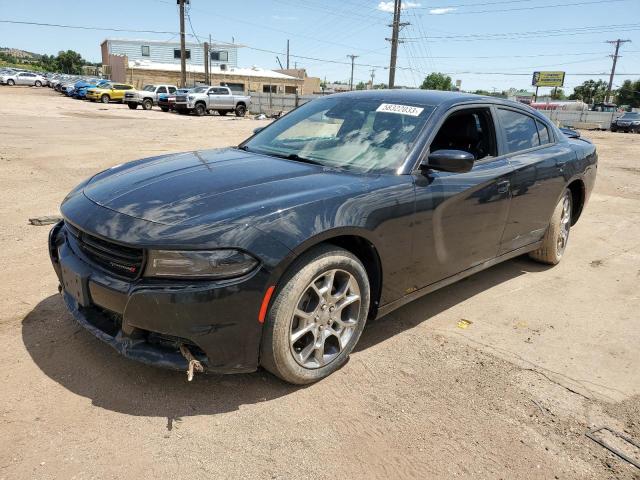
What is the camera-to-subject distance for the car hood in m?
2.49

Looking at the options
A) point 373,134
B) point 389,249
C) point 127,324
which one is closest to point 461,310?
point 389,249

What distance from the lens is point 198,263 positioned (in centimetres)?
231

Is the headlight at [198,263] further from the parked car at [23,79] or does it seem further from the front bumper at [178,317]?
the parked car at [23,79]

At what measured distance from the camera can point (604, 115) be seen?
38.9 metres

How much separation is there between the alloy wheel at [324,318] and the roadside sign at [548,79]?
3191 inches

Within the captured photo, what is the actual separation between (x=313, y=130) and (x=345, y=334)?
1667 mm

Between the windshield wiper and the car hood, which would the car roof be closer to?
the windshield wiper

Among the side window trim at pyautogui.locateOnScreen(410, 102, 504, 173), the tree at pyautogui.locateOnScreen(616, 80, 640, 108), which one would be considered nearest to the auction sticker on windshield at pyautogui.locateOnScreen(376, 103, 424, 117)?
the side window trim at pyautogui.locateOnScreen(410, 102, 504, 173)

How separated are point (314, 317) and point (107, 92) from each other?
3920cm

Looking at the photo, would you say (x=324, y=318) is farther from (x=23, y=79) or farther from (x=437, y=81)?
(x=437, y=81)

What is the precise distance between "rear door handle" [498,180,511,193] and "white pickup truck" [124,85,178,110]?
3280 centimetres

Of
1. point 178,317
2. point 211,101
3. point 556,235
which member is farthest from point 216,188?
point 211,101

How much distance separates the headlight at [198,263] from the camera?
90.9 inches

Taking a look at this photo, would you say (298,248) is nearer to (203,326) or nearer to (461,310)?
(203,326)
